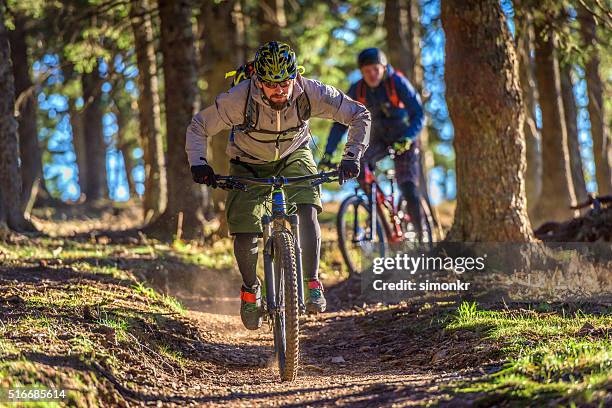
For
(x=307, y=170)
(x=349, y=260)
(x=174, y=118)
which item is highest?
(x=174, y=118)

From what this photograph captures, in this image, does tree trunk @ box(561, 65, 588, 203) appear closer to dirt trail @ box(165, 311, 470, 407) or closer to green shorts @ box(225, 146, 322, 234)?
dirt trail @ box(165, 311, 470, 407)

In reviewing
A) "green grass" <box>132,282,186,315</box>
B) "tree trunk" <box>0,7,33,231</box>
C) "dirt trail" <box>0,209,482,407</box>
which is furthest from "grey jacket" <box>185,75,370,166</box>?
"tree trunk" <box>0,7,33,231</box>

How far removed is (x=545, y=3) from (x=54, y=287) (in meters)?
7.17

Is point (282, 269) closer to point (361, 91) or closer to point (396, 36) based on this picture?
point (361, 91)

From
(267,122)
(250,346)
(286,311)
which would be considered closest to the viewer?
(286,311)

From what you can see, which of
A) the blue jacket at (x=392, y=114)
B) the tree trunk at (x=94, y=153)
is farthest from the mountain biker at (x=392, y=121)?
the tree trunk at (x=94, y=153)

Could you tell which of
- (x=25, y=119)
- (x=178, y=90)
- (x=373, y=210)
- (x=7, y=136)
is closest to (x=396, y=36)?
(x=178, y=90)

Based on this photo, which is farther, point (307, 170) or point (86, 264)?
point (86, 264)

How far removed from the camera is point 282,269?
6320mm

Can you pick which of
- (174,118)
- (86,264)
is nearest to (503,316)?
(86,264)

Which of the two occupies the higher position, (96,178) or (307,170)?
(96,178)

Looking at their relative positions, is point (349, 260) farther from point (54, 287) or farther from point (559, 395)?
point (559, 395)

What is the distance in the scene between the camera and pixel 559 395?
4531 mm

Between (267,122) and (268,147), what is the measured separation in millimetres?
262
